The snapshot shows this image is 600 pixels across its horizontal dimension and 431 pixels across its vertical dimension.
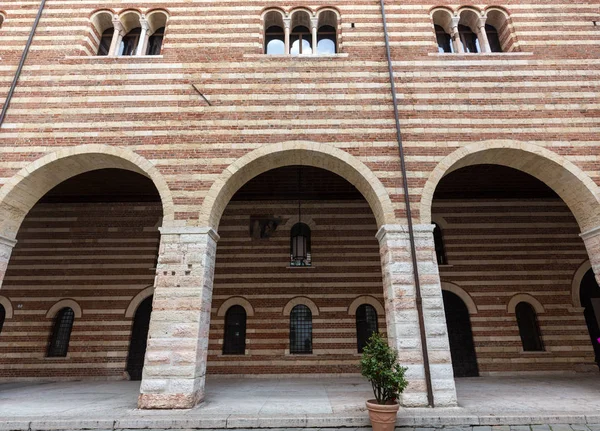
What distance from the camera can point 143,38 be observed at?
28.9ft

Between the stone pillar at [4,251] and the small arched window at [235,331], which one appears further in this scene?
the small arched window at [235,331]

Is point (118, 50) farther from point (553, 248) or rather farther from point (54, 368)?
point (553, 248)

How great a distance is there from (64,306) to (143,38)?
8268 mm

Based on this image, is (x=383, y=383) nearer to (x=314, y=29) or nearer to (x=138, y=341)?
(x=314, y=29)

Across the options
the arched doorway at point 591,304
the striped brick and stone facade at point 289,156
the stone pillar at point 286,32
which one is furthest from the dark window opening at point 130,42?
the arched doorway at point 591,304

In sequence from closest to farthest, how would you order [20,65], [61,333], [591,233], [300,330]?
[591,233] → [20,65] → [300,330] → [61,333]

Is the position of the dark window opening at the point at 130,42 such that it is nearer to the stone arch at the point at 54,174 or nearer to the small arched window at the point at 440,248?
the stone arch at the point at 54,174

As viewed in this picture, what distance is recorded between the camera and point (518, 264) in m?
10.9

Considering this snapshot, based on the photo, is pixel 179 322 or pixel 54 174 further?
pixel 54 174

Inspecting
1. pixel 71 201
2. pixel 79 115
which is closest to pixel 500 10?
pixel 79 115

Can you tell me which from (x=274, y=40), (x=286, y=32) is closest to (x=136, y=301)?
(x=274, y=40)

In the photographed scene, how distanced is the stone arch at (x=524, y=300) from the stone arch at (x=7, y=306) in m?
15.1

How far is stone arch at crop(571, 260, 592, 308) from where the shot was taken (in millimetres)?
10538

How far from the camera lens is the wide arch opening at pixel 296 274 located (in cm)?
1026
